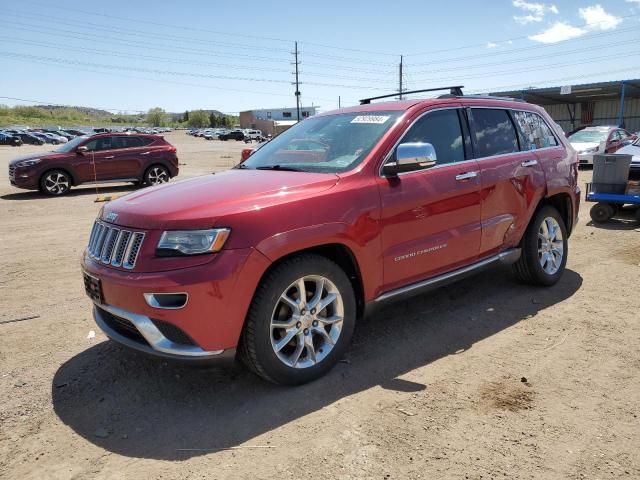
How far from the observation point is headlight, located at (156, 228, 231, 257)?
2887mm

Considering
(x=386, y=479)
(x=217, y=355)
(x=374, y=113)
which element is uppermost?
(x=374, y=113)

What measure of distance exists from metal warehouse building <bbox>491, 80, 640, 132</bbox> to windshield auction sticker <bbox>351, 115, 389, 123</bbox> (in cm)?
3404

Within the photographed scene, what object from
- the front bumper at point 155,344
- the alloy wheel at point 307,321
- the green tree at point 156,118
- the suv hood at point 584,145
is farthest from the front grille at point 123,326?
the green tree at point 156,118

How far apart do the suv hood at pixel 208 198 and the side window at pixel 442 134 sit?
96cm

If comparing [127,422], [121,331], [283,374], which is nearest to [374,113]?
[283,374]

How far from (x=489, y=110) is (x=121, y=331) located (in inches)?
145

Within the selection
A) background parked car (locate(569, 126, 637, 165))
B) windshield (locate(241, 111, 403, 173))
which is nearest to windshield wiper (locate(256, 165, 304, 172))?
windshield (locate(241, 111, 403, 173))

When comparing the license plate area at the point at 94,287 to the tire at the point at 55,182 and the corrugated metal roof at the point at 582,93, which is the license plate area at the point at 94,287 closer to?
the tire at the point at 55,182

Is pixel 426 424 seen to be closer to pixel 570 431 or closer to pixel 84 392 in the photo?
pixel 570 431

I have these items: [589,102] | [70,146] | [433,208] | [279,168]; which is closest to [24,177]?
[70,146]

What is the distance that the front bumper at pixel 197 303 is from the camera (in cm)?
283

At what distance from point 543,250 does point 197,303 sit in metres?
3.79

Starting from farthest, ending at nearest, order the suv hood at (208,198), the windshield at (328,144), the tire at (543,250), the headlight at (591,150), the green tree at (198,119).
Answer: the green tree at (198,119) < the headlight at (591,150) < the tire at (543,250) < the windshield at (328,144) < the suv hood at (208,198)

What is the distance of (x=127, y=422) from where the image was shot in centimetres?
303
